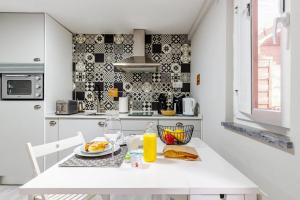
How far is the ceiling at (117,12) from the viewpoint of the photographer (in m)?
2.18

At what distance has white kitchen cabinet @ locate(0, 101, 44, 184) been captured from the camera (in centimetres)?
248

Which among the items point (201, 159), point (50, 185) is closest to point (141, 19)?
point (201, 159)

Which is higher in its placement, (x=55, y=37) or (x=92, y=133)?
(x=55, y=37)

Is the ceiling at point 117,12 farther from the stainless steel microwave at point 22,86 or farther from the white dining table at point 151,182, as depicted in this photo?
the white dining table at point 151,182

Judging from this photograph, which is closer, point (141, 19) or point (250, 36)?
point (250, 36)

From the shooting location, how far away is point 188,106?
2811mm

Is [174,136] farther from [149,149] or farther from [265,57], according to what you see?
[265,57]

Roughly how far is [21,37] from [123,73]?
1385mm

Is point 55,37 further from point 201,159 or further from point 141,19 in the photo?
point 201,159

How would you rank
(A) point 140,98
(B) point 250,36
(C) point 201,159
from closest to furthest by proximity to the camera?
(C) point 201,159, (B) point 250,36, (A) point 140,98

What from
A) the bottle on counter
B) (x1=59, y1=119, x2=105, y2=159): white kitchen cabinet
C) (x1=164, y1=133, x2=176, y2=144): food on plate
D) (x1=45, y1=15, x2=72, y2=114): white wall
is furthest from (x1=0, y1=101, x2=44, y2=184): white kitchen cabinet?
the bottle on counter

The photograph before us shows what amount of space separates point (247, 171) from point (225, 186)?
59 centimetres

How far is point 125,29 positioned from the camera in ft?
9.89

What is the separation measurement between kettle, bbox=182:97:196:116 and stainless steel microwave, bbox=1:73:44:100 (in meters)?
1.79
